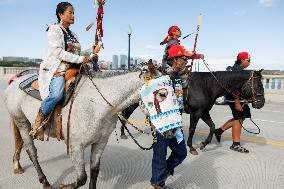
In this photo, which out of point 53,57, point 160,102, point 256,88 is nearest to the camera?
point 160,102

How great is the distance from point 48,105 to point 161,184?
187cm

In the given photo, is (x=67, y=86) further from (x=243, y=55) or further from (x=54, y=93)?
(x=243, y=55)

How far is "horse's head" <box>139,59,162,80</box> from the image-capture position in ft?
13.3

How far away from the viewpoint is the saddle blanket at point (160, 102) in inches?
160

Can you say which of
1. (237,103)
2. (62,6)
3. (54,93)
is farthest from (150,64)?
(237,103)

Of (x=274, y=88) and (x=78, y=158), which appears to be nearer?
(x=78, y=158)

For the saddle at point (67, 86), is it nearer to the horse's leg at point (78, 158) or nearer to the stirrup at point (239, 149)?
the horse's leg at point (78, 158)

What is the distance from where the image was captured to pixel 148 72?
4.11 meters

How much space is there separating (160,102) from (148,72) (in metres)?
0.38

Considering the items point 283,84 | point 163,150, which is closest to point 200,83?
point 163,150

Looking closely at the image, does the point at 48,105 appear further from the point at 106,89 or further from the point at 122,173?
the point at 122,173

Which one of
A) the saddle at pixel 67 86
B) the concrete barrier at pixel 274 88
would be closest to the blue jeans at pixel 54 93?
the saddle at pixel 67 86

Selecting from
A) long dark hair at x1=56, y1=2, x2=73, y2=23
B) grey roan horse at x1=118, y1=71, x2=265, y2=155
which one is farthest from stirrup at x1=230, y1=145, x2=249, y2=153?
long dark hair at x1=56, y1=2, x2=73, y2=23

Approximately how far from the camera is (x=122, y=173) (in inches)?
240
